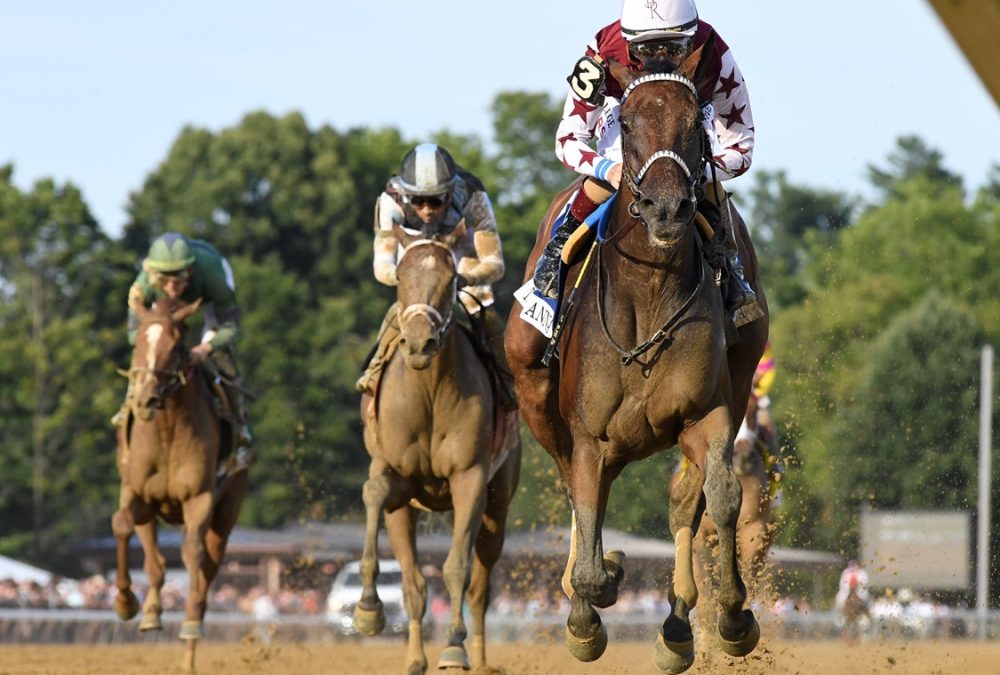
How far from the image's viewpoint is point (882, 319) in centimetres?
6712

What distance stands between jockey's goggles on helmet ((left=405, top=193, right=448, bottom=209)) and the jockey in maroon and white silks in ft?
10.2

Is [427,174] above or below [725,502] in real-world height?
above

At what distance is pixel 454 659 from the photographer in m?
12.0

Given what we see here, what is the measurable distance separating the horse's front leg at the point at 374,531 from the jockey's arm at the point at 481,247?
1422mm

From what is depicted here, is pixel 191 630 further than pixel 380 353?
Yes

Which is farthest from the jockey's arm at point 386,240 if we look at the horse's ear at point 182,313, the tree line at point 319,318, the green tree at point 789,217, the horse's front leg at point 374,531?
the green tree at point 789,217

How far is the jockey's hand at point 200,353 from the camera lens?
17.0m

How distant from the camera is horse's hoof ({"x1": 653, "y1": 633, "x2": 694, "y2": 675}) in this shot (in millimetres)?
9672

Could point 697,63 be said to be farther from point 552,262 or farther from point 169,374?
point 169,374

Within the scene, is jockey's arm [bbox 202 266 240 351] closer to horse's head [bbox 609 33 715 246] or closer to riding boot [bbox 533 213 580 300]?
riding boot [bbox 533 213 580 300]

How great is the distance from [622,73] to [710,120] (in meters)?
1.11

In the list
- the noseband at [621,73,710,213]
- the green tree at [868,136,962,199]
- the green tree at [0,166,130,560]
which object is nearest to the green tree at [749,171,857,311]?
the green tree at [868,136,962,199]

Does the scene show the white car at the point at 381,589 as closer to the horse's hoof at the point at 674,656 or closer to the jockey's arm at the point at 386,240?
the jockey's arm at the point at 386,240

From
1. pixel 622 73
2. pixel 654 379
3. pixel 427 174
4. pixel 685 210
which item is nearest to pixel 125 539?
pixel 427 174
